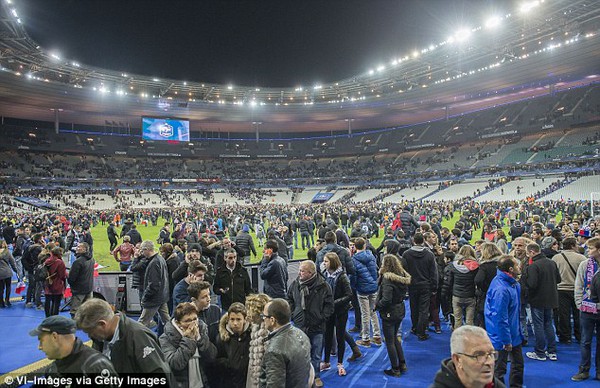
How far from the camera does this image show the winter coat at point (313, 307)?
4.36m

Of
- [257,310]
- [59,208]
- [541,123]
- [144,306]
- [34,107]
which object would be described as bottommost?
[144,306]

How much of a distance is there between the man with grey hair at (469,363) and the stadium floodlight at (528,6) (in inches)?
1365

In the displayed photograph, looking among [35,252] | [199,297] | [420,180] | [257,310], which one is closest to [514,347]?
[257,310]

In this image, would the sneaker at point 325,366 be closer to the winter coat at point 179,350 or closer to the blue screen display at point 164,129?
the winter coat at point 179,350

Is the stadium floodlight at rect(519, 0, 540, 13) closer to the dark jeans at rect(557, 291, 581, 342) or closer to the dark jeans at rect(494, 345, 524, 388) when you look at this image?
the dark jeans at rect(557, 291, 581, 342)

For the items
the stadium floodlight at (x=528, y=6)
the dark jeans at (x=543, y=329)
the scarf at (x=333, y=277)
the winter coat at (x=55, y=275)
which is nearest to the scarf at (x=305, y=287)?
the scarf at (x=333, y=277)

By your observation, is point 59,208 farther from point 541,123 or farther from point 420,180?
point 541,123

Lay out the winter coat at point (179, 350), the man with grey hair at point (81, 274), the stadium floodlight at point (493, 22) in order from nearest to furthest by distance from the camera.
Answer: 1. the winter coat at point (179, 350)
2. the man with grey hair at point (81, 274)
3. the stadium floodlight at point (493, 22)

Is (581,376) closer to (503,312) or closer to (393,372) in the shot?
(503,312)

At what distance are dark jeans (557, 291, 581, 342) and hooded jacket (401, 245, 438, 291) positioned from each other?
1.97 metres

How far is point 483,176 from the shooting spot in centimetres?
4653

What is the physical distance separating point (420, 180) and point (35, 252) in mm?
50712

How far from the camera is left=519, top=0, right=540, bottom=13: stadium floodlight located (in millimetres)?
28066

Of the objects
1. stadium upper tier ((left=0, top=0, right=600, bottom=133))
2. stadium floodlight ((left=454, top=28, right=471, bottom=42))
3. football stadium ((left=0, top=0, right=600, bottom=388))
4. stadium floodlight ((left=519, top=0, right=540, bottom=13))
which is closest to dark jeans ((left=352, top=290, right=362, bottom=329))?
football stadium ((left=0, top=0, right=600, bottom=388))
